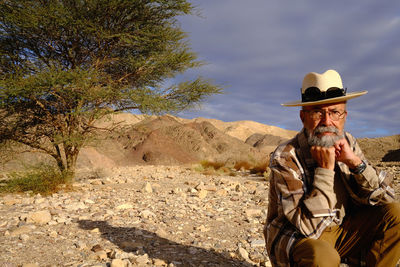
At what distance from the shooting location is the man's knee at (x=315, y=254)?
1.71 m

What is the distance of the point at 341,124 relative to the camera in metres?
2.12

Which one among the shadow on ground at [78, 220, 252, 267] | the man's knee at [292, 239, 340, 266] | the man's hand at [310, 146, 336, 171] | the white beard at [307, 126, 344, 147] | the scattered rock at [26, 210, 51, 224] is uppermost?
the white beard at [307, 126, 344, 147]

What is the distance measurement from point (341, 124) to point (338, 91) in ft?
0.77

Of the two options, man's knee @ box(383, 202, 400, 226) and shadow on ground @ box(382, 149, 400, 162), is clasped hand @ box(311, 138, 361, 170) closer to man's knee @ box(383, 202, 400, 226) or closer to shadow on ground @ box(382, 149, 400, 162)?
Answer: man's knee @ box(383, 202, 400, 226)

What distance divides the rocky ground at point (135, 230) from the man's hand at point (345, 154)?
135cm

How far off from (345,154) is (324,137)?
7.4 inches

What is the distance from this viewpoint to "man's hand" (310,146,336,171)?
6.11ft

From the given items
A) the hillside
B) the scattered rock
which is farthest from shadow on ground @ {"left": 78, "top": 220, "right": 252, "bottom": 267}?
the hillside

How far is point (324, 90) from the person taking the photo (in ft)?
6.93

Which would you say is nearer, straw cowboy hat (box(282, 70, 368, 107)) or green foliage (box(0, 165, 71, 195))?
straw cowboy hat (box(282, 70, 368, 107))

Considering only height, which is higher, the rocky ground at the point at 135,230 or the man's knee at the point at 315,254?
the man's knee at the point at 315,254

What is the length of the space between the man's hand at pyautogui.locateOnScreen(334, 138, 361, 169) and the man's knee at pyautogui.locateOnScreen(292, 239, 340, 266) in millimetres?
555

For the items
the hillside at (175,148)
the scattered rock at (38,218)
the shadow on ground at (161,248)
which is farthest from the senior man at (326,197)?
the hillside at (175,148)

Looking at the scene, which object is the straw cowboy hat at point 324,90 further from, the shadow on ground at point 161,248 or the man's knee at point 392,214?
the shadow on ground at point 161,248
